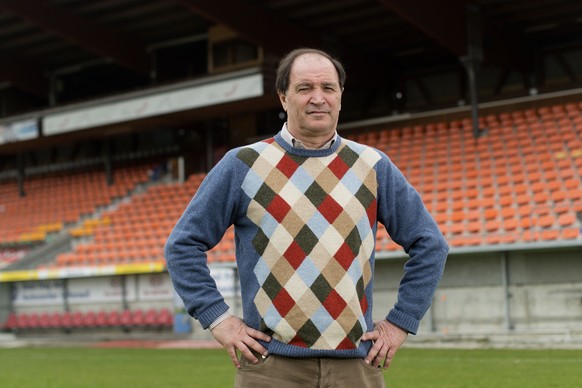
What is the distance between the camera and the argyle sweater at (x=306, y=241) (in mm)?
2822

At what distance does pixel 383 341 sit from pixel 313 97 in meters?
0.82

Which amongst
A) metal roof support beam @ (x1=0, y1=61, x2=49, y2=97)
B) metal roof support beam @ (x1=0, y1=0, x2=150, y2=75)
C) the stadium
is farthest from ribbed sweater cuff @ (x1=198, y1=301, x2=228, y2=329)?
metal roof support beam @ (x1=0, y1=61, x2=49, y2=97)

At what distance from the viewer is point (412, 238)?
3002 millimetres

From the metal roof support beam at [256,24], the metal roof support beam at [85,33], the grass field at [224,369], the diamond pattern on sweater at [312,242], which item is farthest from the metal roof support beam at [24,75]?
the diamond pattern on sweater at [312,242]

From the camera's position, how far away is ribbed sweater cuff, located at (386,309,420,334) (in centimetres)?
294

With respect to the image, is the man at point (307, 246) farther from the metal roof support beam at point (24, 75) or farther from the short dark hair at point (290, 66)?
the metal roof support beam at point (24, 75)

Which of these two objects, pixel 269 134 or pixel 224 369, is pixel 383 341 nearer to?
pixel 224 369

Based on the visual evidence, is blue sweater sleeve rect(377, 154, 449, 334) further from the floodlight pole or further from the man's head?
the floodlight pole

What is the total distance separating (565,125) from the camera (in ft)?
63.8

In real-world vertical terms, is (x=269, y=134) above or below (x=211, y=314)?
above

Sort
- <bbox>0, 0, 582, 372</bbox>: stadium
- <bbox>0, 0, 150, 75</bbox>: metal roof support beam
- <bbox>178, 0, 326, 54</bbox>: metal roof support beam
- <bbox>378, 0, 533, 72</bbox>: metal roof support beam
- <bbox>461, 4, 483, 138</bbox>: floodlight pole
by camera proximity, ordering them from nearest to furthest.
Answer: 1. <bbox>0, 0, 582, 372</bbox>: stadium
2. <bbox>378, 0, 533, 72</bbox>: metal roof support beam
3. <bbox>178, 0, 326, 54</bbox>: metal roof support beam
4. <bbox>461, 4, 483, 138</bbox>: floodlight pole
5. <bbox>0, 0, 150, 75</bbox>: metal roof support beam

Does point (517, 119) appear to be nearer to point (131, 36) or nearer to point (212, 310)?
point (131, 36)

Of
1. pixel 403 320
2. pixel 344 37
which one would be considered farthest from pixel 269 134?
pixel 403 320

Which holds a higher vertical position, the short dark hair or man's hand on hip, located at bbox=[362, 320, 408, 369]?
the short dark hair
